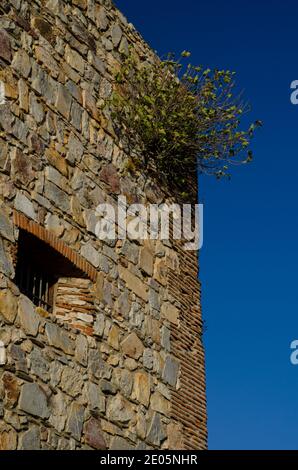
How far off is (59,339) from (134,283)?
4.76ft

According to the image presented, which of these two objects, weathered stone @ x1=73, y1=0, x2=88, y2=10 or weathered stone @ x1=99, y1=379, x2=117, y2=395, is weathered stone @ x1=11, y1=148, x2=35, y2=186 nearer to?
weathered stone @ x1=99, y1=379, x2=117, y2=395

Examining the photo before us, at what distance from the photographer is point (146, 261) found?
843 centimetres

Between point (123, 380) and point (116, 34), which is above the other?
point (116, 34)

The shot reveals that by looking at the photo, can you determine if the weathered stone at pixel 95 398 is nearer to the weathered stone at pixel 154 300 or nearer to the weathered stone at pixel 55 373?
the weathered stone at pixel 55 373

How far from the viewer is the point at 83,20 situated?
8.48 meters

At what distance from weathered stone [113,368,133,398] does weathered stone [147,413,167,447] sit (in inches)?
16.8

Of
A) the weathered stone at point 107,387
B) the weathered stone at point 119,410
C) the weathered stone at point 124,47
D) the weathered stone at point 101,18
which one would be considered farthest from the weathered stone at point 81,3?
the weathered stone at point 119,410

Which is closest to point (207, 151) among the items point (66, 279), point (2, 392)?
point (66, 279)

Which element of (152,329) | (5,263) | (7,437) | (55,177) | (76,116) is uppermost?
(76,116)

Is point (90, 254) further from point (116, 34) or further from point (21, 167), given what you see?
point (116, 34)

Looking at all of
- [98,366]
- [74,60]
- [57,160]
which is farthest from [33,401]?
[74,60]

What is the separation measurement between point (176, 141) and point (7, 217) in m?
2.85

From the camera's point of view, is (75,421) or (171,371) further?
(171,371)

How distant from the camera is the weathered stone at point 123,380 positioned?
290 inches
